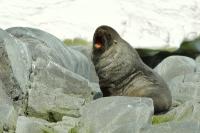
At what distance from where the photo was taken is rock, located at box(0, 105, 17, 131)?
633 centimetres

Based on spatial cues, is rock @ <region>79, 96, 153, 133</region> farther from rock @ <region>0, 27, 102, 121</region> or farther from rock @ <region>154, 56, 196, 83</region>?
rock @ <region>154, 56, 196, 83</region>

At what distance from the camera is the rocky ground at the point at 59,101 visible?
6.21 meters

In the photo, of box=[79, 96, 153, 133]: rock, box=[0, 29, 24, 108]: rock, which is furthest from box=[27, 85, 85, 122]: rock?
box=[79, 96, 153, 133]: rock

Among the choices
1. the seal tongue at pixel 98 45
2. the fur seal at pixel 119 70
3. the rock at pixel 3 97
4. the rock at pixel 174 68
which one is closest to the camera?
the rock at pixel 3 97

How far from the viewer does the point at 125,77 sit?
8164 millimetres

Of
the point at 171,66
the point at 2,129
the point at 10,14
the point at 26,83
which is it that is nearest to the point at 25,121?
the point at 2,129

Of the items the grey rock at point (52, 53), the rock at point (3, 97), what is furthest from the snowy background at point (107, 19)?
the rock at point (3, 97)

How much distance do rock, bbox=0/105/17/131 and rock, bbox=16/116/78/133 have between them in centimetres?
8

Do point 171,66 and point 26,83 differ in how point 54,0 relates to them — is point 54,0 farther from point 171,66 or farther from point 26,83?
point 26,83

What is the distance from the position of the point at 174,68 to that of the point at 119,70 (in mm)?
2903

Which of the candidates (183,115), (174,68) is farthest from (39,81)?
(174,68)

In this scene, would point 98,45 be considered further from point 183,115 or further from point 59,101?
point 183,115

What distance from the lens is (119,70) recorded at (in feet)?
26.8

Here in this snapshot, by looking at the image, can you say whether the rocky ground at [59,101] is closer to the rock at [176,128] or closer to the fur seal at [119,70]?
the rock at [176,128]
